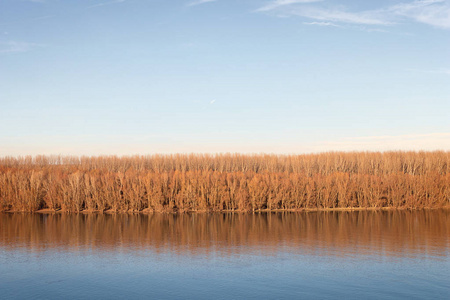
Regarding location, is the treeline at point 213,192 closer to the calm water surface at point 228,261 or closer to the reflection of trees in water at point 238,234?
the reflection of trees in water at point 238,234

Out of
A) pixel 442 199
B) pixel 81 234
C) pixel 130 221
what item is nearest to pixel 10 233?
pixel 81 234

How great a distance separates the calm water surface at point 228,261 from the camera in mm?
20172

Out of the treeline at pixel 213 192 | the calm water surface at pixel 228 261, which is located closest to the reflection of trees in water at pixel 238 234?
the calm water surface at pixel 228 261

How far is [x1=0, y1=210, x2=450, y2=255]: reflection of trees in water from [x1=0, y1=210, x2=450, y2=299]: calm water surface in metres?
0.08

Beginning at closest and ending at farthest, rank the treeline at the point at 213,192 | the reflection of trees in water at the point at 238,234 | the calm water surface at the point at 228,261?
the calm water surface at the point at 228,261 → the reflection of trees in water at the point at 238,234 → the treeline at the point at 213,192

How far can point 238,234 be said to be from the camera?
3688 centimetres

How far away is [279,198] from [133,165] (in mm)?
35870

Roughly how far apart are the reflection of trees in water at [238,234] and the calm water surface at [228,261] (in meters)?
0.08

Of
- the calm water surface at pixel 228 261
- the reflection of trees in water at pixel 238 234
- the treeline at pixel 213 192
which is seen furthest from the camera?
the treeline at pixel 213 192


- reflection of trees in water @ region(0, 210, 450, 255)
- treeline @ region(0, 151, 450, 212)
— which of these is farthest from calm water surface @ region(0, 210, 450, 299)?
treeline @ region(0, 151, 450, 212)

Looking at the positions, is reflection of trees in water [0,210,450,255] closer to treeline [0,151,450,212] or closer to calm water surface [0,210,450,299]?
calm water surface [0,210,450,299]

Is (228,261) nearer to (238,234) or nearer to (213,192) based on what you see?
(238,234)

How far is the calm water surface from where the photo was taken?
20.2 metres

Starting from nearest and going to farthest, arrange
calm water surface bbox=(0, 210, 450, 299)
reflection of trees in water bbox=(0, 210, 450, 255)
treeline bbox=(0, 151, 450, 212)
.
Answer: calm water surface bbox=(0, 210, 450, 299), reflection of trees in water bbox=(0, 210, 450, 255), treeline bbox=(0, 151, 450, 212)
